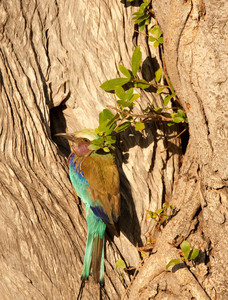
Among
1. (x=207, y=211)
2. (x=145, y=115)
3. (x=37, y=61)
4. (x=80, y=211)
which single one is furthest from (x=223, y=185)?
(x=37, y=61)

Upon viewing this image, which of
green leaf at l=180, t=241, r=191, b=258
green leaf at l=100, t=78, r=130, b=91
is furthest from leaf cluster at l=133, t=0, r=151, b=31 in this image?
green leaf at l=180, t=241, r=191, b=258

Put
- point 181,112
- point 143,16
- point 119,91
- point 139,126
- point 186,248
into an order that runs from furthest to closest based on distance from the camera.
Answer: point 143,16
point 181,112
point 139,126
point 119,91
point 186,248

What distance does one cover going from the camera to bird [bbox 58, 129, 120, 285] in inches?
111

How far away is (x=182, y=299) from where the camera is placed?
2.56m

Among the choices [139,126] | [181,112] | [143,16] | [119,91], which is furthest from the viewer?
[143,16]

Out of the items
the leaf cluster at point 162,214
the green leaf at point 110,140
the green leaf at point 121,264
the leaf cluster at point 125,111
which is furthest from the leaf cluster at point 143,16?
the green leaf at point 121,264

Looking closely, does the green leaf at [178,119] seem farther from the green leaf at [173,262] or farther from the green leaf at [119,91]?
the green leaf at [173,262]

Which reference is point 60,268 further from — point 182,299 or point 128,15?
point 128,15

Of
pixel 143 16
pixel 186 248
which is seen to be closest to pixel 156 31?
pixel 143 16

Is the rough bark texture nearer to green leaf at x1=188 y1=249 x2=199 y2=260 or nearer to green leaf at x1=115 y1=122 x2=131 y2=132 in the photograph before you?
green leaf at x1=188 y1=249 x2=199 y2=260

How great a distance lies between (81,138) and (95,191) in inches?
16.1

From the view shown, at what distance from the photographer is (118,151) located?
10.2 ft

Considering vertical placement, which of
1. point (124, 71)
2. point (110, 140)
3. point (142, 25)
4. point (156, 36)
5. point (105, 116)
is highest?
point (142, 25)

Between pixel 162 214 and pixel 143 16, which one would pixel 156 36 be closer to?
pixel 143 16
